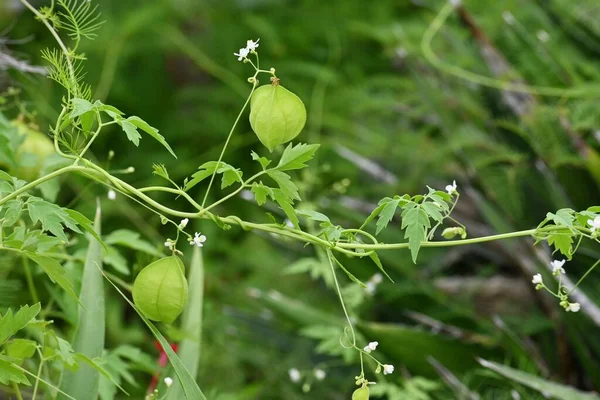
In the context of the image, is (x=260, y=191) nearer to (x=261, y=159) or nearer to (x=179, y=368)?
(x=261, y=159)

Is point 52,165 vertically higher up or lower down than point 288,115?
lower down

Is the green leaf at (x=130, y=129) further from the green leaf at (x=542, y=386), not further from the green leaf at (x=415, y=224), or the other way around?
the green leaf at (x=542, y=386)

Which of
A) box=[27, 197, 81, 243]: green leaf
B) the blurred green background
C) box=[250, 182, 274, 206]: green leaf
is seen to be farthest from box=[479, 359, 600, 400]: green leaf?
box=[27, 197, 81, 243]: green leaf

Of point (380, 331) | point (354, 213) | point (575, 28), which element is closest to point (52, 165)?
point (380, 331)

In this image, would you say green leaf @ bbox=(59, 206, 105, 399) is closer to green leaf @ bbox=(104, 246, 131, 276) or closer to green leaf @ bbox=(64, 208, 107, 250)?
green leaf @ bbox=(104, 246, 131, 276)

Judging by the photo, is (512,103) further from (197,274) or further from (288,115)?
(288,115)
